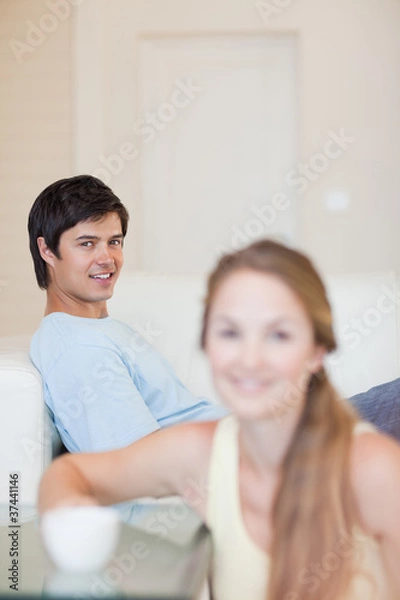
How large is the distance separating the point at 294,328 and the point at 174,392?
989 mm

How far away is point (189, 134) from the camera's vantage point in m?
4.05

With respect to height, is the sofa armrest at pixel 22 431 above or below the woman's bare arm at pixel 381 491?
below

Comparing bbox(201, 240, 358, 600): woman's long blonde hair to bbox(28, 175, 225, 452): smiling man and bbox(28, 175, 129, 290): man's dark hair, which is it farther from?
bbox(28, 175, 129, 290): man's dark hair

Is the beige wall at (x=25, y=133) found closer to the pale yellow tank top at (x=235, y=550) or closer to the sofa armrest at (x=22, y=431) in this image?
the sofa armrest at (x=22, y=431)

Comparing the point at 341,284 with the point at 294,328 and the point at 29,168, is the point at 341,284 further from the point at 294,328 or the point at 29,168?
the point at 29,168

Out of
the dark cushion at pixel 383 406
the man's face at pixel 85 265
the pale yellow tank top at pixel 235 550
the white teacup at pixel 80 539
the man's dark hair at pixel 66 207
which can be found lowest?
the dark cushion at pixel 383 406

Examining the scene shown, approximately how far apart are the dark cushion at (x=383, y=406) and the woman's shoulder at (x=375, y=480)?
0.87 metres

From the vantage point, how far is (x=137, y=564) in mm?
916

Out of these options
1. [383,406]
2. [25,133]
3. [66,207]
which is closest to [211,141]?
[25,133]

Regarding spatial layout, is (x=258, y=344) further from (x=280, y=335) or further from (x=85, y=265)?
A: (x=85, y=265)

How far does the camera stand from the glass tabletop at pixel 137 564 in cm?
83

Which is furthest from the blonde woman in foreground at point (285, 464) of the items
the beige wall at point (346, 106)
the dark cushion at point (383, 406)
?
the beige wall at point (346, 106)

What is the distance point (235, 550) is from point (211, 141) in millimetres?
3189

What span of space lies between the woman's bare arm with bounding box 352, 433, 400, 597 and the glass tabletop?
0.63 feet
